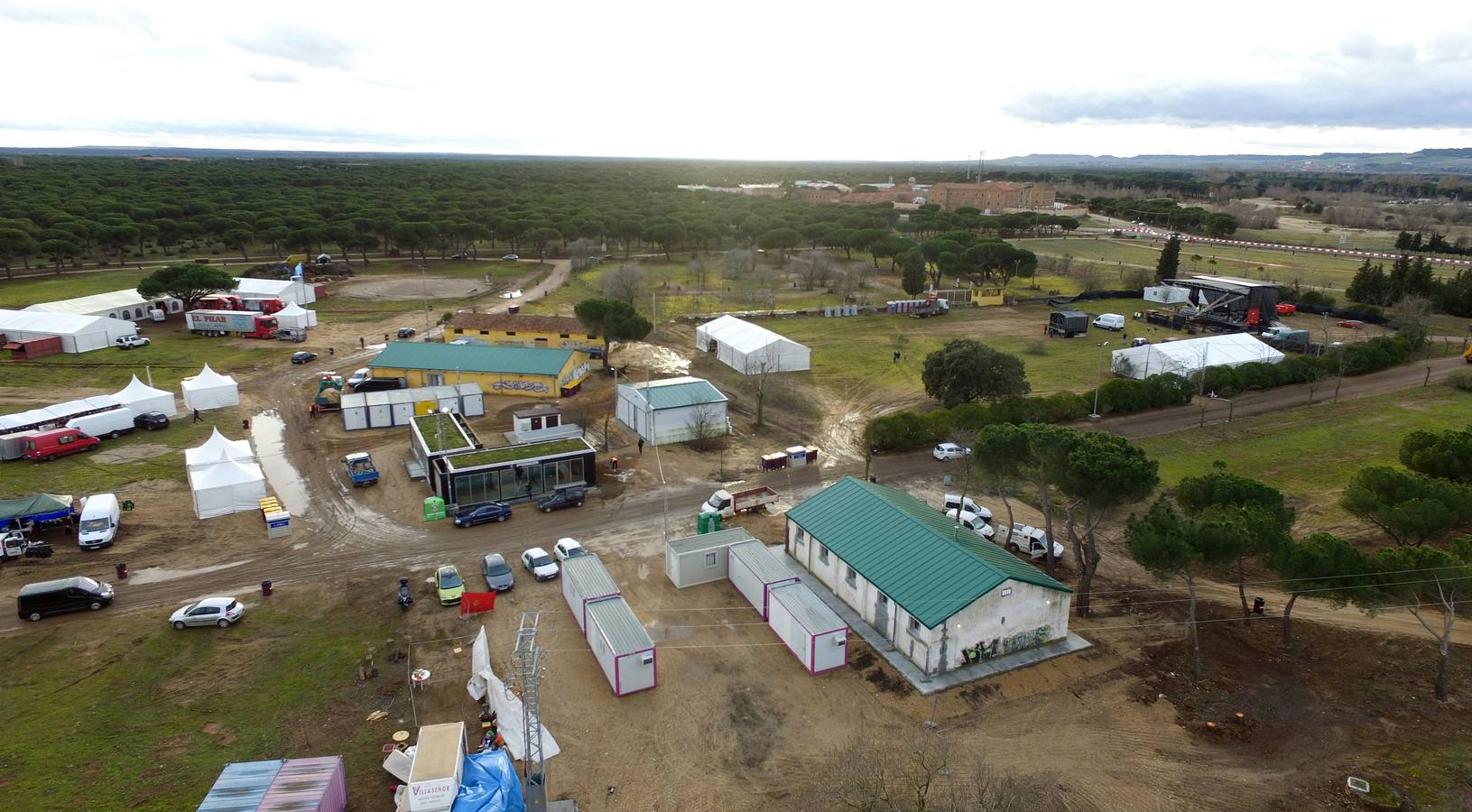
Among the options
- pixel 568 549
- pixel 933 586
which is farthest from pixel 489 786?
pixel 933 586

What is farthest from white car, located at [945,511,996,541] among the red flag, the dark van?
the dark van

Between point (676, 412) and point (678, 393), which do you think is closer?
point (676, 412)

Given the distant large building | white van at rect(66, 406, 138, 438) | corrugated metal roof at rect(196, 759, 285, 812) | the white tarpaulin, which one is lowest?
the white tarpaulin

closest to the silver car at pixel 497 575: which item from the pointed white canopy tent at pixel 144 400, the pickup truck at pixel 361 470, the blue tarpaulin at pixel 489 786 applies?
the blue tarpaulin at pixel 489 786

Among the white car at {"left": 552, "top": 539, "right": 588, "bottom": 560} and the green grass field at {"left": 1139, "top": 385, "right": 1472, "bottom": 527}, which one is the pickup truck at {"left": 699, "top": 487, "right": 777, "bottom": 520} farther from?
the green grass field at {"left": 1139, "top": 385, "right": 1472, "bottom": 527}

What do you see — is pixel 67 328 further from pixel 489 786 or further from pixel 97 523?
pixel 489 786

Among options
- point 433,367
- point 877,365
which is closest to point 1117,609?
point 877,365

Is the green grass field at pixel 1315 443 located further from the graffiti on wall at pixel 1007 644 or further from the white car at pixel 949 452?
the graffiti on wall at pixel 1007 644
